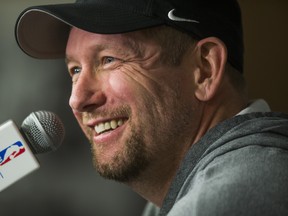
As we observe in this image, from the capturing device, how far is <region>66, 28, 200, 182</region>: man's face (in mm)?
1055

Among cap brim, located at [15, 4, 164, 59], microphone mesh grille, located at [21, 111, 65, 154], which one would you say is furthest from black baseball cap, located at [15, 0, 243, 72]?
microphone mesh grille, located at [21, 111, 65, 154]

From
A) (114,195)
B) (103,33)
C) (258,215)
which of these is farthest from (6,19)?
(258,215)

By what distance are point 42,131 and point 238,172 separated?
1.66ft

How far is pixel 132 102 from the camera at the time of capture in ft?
3.47

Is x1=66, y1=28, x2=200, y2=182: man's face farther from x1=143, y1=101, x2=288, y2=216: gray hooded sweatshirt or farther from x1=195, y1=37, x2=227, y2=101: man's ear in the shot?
x1=143, y1=101, x2=288, y2=216: gray hooded sweatshirt

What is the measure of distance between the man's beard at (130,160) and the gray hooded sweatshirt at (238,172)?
0.49 ft

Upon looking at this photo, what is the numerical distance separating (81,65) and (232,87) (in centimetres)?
37

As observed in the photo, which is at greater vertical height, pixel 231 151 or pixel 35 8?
pixel 35 8

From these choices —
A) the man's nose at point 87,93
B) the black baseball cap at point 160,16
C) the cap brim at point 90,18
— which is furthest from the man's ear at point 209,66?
the man's nose at point 87,93

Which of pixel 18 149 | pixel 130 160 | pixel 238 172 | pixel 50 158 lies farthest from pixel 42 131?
pixel 50 158

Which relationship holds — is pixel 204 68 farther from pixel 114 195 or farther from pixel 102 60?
pixel 114 195

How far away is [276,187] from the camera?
2.27ft

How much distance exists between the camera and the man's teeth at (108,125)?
42.3 inches

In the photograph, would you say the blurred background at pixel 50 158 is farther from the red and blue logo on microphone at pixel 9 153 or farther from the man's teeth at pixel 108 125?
the red and blue logo on microphone at pixel 9 153
